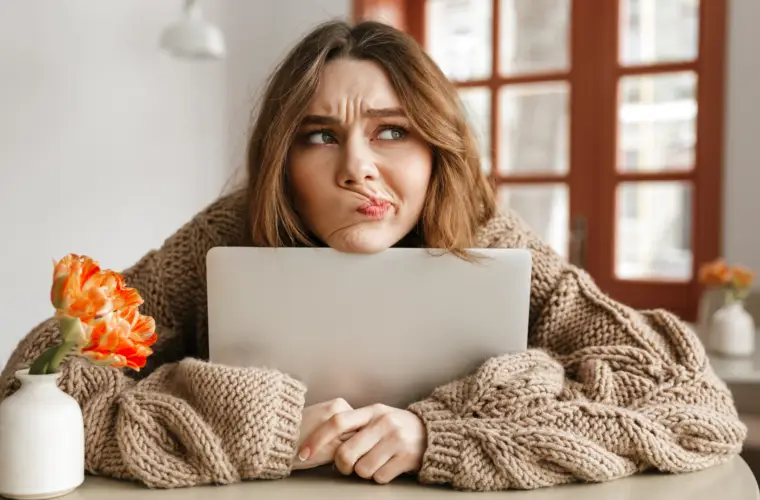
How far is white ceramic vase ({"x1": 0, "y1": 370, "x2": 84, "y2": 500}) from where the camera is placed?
65 centimetres

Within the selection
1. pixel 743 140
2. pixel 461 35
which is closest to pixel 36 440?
pixel 743 140

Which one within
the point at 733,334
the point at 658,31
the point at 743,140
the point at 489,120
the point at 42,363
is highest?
the point at 658,31

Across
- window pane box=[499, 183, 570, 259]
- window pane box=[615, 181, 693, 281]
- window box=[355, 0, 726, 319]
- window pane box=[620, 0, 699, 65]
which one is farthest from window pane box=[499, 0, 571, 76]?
window pane box=[615, 181, 693, 281]

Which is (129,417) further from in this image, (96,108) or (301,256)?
(96,108)

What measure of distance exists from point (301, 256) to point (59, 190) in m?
1.73

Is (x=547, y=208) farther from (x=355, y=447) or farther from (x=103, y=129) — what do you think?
(x=355, y=447)

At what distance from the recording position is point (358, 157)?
886mm

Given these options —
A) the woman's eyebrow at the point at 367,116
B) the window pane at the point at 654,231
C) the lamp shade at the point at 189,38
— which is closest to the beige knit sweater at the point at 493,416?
the woman's eyebrow at the point at 367,116

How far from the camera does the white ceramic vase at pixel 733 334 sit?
1826 millimetres

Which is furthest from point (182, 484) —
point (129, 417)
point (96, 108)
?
point (96, 108)

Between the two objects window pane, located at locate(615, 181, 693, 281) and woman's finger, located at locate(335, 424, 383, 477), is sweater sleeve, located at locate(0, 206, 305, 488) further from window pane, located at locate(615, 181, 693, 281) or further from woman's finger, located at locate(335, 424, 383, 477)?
window pane, located at locate(615, 181, 693, 281)

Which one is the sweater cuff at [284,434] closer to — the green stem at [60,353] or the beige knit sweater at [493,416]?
the beige knit sweater at [493,416]

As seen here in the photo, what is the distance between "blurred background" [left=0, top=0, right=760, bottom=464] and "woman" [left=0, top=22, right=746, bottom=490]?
4.20 feet

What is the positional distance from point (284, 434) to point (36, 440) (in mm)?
223
